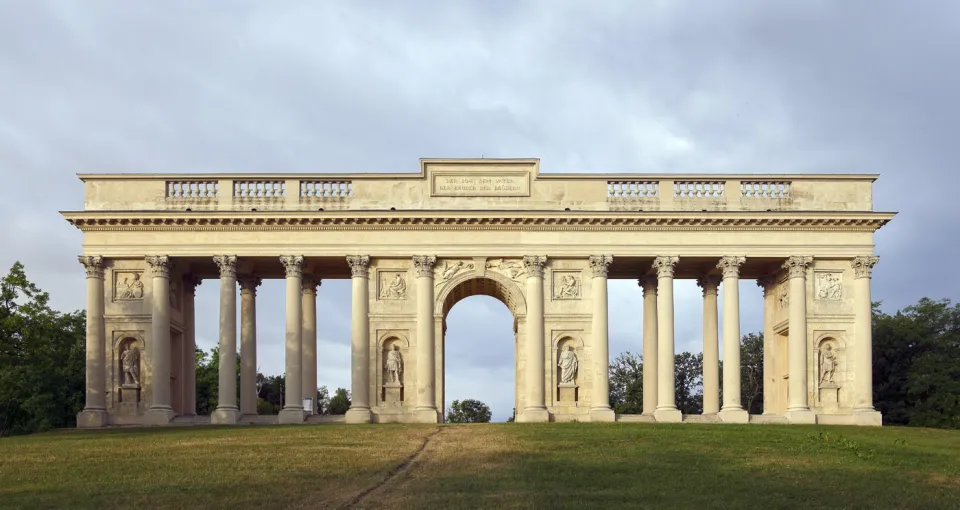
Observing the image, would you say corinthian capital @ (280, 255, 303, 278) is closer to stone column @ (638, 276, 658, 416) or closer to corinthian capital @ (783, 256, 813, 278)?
stone column @ (638, 276, 658, 416)

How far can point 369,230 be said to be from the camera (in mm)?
60500

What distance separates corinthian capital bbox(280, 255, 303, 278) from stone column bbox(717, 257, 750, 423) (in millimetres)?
22403

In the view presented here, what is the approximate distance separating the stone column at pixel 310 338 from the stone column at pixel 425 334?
718cm

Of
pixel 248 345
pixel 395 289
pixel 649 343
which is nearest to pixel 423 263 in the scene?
pixel 395 289

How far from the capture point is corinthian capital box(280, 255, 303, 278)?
60.1m

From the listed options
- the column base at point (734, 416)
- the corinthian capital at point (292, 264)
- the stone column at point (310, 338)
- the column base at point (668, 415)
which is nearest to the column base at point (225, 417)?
the stone column at point (310, 338)

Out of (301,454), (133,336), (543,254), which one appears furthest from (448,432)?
(133,336)

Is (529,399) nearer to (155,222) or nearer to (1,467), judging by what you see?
(155,222)

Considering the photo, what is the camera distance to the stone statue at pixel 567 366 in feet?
199

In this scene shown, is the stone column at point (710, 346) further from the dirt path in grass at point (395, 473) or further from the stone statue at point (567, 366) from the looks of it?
the dirt path in grass at point (395, 473)

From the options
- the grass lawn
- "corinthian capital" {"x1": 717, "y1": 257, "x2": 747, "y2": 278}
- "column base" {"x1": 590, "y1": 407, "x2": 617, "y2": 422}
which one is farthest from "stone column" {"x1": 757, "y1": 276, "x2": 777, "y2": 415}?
the grass lawn

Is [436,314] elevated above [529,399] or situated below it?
above

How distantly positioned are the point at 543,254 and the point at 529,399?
7710 mm

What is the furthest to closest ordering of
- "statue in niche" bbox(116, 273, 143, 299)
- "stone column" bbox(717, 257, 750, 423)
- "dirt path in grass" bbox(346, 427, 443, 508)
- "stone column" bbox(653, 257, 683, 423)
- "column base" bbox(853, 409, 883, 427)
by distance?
"statue in niche" bbox(116, 273, 143, 299) < "stone column" bbox(717, 257, 750, 423) < "stone column" bbox(653, 257, 683, 423) < "column base" bbox(853, 409, 883, 427) < "dirt path in grass" bbox(346, 427, 443, 508)
